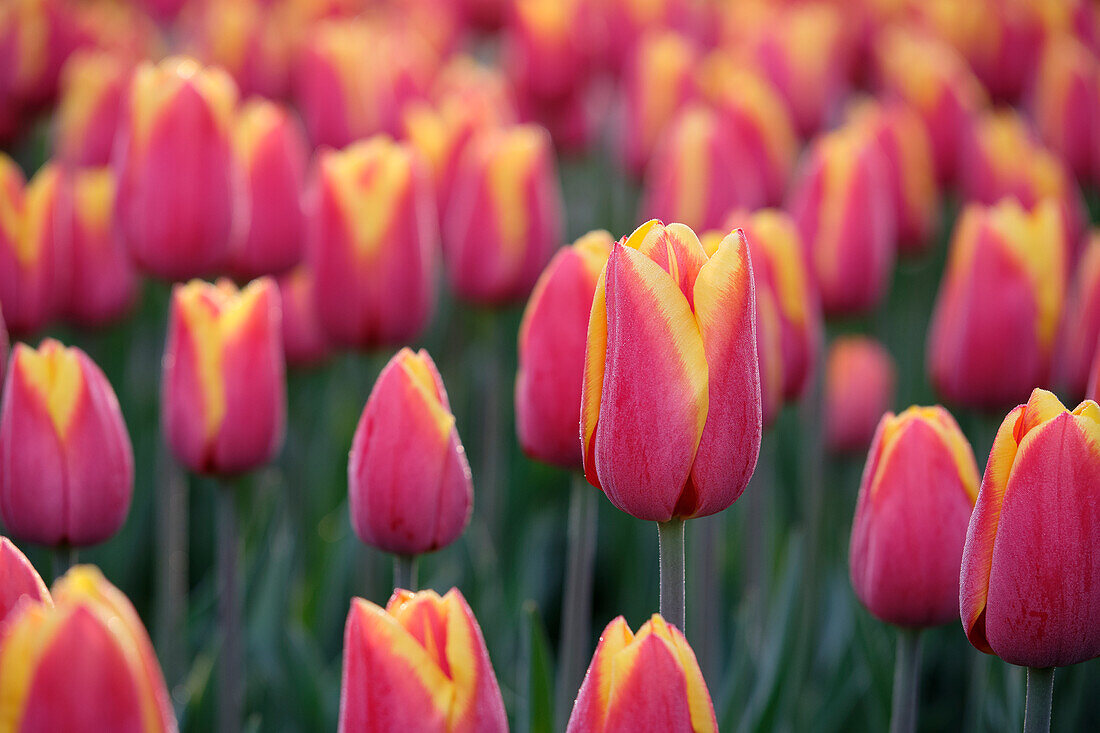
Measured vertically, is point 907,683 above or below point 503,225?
below

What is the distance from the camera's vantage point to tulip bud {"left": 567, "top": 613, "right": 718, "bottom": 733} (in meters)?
0.69

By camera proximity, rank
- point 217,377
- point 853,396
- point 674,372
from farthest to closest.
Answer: point 853,396 < point 217,377 < point 674,372

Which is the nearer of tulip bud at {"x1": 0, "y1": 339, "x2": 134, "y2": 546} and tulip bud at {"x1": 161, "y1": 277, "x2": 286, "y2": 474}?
tulip bud at {"x1": 0, "y1": 339, "x2": 134, "y2": 546}

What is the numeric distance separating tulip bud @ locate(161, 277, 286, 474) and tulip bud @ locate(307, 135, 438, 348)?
0.97 ft

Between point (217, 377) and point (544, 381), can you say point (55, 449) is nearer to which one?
point (217, 377)

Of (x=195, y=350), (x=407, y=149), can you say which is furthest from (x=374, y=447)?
(x=407, y=149)

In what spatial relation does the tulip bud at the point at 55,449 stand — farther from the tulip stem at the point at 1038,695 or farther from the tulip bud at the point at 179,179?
the tulip stem at the point at 1038,695

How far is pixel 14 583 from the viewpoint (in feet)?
2.41

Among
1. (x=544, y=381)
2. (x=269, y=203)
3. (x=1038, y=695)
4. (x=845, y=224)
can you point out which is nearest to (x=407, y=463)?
(x=544, y=381)

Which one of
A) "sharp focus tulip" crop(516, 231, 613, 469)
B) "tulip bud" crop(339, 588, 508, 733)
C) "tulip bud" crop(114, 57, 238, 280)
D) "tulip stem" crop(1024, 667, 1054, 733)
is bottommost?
"tulip stem" crop(1024, 667, 1054, 733)

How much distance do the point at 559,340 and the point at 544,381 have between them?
0.04m

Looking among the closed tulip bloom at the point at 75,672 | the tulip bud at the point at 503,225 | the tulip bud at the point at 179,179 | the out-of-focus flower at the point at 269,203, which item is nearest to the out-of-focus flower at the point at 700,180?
the tulip bud at the point at 503,225

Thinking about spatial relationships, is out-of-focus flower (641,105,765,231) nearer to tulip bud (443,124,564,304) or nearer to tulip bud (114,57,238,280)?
tulip bud (443,124,564,304)

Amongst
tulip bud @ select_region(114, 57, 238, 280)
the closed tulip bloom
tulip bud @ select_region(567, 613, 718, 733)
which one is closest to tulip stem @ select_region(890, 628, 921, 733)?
tulip bud @ select_region(567, 613, 718, 733)
